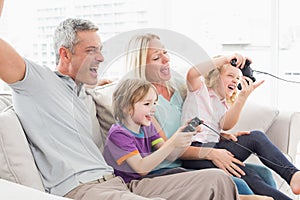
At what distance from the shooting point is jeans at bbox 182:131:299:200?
194 cm

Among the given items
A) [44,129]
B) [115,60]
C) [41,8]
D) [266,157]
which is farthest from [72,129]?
[41,8]

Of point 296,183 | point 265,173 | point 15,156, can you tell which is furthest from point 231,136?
point 15,156

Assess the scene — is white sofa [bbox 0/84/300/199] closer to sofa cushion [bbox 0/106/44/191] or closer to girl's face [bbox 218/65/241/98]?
sofa cushion [bbox 0/106/44/191]

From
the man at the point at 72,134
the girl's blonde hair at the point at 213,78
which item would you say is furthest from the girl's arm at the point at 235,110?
the man at the point at 72,134

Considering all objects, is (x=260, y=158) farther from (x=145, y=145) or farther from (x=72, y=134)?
(x=72, y=134)

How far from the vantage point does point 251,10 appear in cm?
425

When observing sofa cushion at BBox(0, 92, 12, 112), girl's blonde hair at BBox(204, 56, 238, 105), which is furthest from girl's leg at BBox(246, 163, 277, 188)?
Answer: sofa cushion at BBox(0, 92, 12, 112)

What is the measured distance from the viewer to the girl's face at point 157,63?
1.73 m

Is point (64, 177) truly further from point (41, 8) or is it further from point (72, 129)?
point (41, 8)

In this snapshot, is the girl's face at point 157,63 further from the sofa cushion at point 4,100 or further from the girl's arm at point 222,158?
the sofa cushion at point 4,100

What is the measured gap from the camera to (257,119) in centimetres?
237

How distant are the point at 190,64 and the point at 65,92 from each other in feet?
1.50

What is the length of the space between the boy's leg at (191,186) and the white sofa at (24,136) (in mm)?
292

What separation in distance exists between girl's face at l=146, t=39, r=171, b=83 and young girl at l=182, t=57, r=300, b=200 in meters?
0.09
